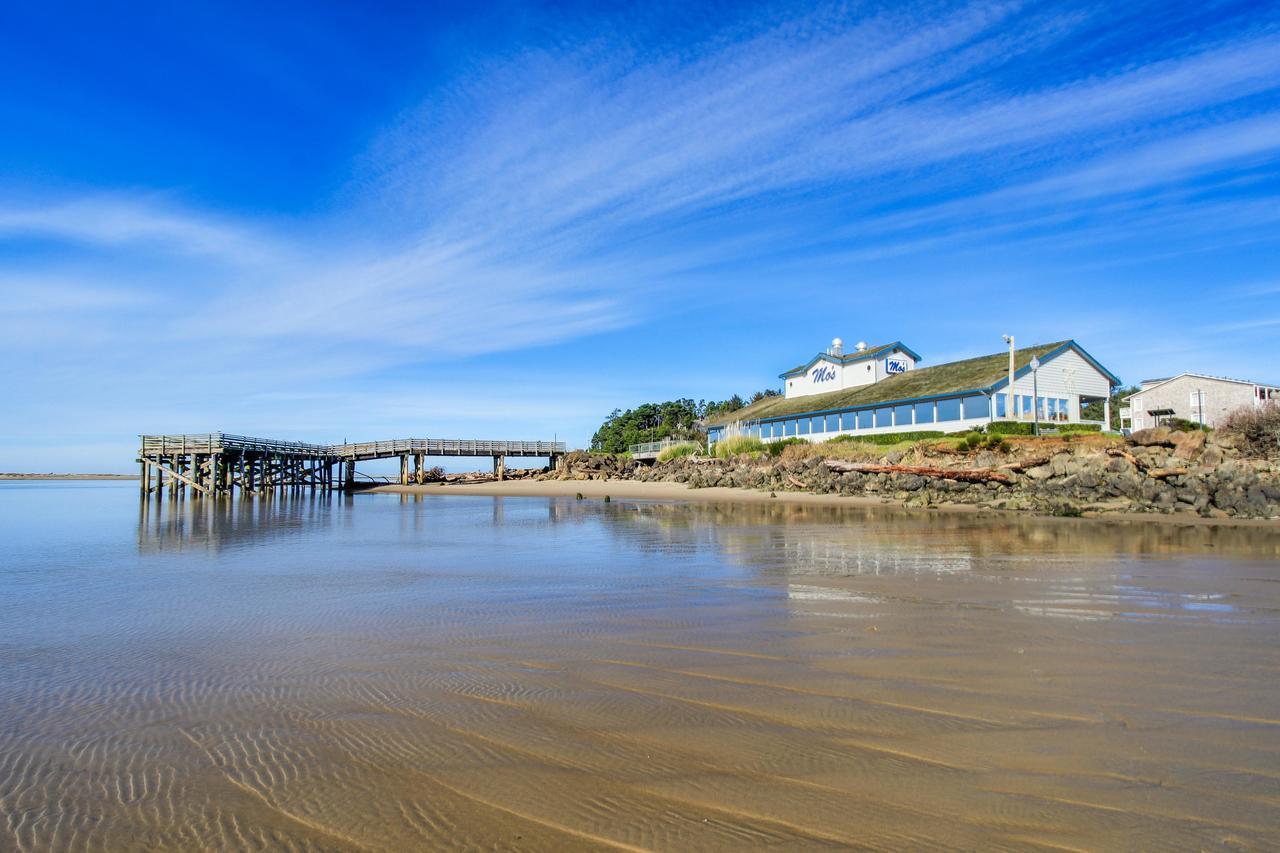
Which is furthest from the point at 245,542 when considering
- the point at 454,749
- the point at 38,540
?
the point at 454,749

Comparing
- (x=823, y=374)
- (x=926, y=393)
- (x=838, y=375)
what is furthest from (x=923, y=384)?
(x=823, y=374)

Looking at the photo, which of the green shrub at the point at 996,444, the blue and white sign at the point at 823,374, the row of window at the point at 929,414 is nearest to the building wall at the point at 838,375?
the blue and white sign at the point at 823,374

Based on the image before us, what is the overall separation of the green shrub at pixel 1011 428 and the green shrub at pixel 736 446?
39.6 feet

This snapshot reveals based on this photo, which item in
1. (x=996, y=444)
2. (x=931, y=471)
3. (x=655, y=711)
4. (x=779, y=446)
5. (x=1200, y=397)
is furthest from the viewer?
(x=779, y=446)

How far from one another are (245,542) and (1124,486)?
21867 mm

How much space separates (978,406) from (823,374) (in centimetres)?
1643

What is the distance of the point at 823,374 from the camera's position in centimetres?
5181

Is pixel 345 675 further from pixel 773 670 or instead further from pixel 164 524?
pixel 164 524

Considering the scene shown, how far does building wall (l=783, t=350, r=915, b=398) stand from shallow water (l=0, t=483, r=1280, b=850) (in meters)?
39.8

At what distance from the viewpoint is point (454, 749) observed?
3578mm

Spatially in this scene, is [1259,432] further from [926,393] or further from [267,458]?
[267,458]

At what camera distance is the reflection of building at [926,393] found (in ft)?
119

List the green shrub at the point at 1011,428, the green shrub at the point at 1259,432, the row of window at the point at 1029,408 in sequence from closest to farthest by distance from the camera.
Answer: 1. the green shrub at the point at 1259,432
2. the green shrub at the point at 1011,428
3. the row of window at the point at 1029,408

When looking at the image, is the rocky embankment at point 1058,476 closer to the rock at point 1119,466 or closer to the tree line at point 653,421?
the rock at point 1119,466
